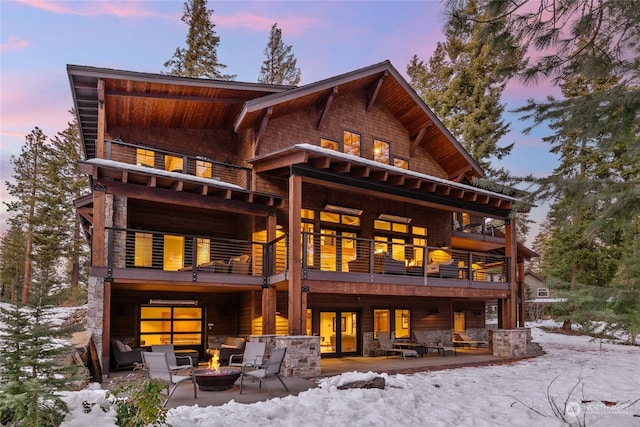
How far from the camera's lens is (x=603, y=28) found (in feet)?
17.4

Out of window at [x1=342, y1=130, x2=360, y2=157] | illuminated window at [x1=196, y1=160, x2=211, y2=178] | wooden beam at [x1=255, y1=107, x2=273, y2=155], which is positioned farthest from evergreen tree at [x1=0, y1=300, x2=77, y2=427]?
window at [x1=342, y1=130, x2=360, y2=157]

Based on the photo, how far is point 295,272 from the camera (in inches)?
448

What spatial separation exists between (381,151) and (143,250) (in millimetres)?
8725

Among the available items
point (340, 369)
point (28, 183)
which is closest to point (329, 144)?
point (340, 369)

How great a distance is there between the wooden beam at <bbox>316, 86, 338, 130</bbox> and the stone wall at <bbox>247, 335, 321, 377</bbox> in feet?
24.0

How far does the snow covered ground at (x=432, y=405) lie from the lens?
22.0 ft

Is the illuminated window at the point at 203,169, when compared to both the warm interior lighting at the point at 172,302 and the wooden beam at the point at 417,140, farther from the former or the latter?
the wooden beam at the point at 417,140

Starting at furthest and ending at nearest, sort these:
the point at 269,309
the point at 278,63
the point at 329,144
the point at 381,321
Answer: the point at 278,63 < the point at 381,321 < the point at 329,144 < the point at 269,309

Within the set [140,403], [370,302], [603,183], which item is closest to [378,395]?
[140,403]

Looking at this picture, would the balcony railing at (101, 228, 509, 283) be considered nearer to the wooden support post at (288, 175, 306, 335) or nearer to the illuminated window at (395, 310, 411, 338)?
the wooden support post at (288, 175, 306, 335)

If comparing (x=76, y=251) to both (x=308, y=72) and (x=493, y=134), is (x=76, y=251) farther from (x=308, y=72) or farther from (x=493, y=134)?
(x=493, y=134)

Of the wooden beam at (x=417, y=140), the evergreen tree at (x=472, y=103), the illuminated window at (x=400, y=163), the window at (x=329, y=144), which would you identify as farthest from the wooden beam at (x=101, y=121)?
the evergreen tree at (x=472, y=103)

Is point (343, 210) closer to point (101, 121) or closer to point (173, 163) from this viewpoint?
point (173, 163)

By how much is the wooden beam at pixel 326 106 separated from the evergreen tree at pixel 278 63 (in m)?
19.5
